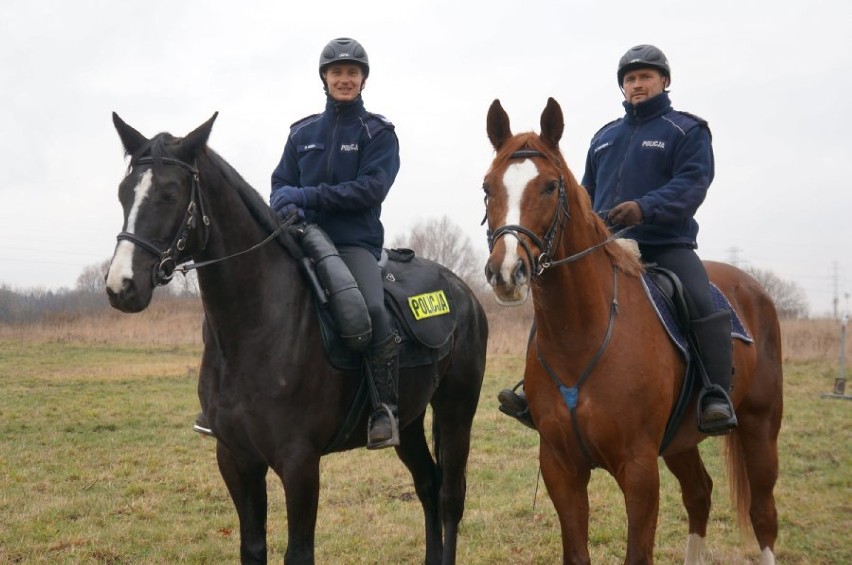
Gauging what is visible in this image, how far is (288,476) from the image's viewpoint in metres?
4.07

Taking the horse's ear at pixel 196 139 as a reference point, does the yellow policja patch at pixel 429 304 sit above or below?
below

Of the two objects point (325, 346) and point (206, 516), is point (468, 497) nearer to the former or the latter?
point (206, 516)

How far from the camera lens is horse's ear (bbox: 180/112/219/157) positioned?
3.84 m

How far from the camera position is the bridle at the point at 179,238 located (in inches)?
140

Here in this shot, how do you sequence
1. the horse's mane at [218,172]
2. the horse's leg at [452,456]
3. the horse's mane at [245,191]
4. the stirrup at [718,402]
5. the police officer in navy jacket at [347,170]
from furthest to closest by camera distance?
the horse's leg at [452,456]
the police officer in navy jacket at [347,170]
the stirrup at [718,402]
the horse's mane at [245,191]
the horse's mane at [218,172]

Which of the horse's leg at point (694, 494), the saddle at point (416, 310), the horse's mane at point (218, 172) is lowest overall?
the horse's leg at point (694, 494)

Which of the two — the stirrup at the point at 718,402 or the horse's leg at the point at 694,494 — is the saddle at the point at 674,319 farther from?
the horse's leg at the point at 694,494

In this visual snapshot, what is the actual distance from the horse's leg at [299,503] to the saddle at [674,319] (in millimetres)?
2153

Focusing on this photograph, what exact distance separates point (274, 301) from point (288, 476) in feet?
3.33

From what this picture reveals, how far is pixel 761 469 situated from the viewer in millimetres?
5215

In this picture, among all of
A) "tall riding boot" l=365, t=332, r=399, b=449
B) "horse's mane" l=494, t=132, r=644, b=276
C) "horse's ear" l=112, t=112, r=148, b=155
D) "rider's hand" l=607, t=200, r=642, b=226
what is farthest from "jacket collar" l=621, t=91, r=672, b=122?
"horse's ear" l=112, t=112, r=148, b=155

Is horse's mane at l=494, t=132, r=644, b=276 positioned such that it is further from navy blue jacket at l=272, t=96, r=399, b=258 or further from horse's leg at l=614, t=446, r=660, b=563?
navy blue jacket at l=272, t=96, r=399, b=258

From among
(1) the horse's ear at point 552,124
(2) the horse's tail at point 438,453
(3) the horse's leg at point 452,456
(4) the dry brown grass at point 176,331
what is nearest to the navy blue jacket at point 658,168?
(1) the horse's ear at point 552,124

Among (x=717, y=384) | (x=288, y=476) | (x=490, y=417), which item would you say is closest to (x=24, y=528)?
(x=288, y=476)
